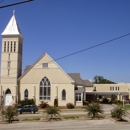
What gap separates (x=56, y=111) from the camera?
91.6 feet

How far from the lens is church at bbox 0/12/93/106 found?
52000 mm

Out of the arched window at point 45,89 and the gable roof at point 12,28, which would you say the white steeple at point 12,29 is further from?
the arched window at point 45,89

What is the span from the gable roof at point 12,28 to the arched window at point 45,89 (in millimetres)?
11350

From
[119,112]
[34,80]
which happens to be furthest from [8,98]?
[119,112]

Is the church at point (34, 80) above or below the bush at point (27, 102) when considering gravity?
above

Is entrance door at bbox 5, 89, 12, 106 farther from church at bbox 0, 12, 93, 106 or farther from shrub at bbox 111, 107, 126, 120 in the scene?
shrub at bbox 111, 107, 126, 120

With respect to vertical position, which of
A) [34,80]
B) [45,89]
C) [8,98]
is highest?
[34,80]

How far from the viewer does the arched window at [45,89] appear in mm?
52438

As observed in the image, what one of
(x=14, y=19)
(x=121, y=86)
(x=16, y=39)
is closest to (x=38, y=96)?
(x=16, y=39)

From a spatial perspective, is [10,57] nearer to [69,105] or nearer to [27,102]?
[27,102]

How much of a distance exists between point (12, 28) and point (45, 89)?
1484 centimetres

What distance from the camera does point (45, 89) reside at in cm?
5250

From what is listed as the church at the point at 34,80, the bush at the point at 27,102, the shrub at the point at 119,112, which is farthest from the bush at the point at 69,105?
the shrub at the point at 119,112

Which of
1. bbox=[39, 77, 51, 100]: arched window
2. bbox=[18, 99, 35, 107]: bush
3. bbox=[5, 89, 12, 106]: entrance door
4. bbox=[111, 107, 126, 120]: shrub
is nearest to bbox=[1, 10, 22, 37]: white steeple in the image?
bbox=[39, 77, 51, 100]: arched window
